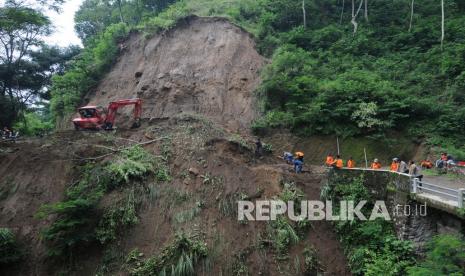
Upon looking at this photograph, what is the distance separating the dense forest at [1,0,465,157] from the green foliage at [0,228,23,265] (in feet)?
39.2

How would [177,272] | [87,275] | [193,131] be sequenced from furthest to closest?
1. [193,131]
2. [87,275]
3. [177,272]

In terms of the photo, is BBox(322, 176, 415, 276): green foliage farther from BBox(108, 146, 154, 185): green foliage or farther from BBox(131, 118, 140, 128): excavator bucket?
BBox(131, 118, 140, 128): excavator bucket

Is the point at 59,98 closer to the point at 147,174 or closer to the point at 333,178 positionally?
the point at 147,174

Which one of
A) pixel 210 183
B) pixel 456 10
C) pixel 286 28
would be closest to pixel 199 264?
pixel 210 183

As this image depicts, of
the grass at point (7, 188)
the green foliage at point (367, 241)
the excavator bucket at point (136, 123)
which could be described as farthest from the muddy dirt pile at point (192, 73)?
the green foliage at point (367, 241)

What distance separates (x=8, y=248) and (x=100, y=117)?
862 cm

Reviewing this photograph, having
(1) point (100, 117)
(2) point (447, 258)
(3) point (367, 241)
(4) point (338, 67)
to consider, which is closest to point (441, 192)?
(2) point (447, 258)

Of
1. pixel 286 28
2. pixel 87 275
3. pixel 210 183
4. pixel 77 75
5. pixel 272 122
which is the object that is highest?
pixel 286 28

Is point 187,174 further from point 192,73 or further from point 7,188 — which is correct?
point 192,73

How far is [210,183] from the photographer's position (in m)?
13.9

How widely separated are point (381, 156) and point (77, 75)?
2042cm

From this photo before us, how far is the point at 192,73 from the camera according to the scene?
74.8ft

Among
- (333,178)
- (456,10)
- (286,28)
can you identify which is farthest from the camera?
(286,28)

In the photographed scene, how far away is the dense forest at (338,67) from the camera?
17953 millimetres
